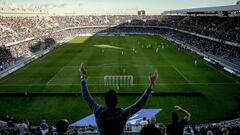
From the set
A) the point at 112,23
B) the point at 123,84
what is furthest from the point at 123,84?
the point at 112,23

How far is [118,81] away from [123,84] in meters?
1.54

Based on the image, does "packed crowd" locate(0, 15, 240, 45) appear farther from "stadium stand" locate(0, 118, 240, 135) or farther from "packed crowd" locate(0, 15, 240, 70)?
"stadium stand" locate(0, 118, 240, 135)

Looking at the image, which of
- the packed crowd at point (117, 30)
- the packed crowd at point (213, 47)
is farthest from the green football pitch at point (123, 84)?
the packed crowd at point (117, 30)

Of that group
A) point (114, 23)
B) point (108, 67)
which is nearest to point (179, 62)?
point (108, 67)

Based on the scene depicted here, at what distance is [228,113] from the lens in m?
31.7

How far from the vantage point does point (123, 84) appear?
4188 cm

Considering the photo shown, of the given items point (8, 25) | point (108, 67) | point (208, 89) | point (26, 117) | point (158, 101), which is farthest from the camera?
point (8, 25)

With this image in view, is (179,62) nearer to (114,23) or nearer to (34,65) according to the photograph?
(34,65)

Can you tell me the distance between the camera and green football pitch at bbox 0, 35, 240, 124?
3225 centimetres

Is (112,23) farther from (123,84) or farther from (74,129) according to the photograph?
(74,129)

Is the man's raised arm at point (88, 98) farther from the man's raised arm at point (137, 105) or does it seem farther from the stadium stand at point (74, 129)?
the stadium stand at point (74, 129)

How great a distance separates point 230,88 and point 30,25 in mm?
72596

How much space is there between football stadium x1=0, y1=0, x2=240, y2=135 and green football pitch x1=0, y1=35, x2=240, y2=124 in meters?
0.09

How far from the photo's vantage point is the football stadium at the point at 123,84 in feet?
24.5
